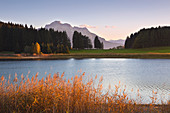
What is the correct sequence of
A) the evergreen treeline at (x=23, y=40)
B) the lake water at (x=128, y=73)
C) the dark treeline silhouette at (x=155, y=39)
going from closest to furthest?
the lake water at (x=128, y=73), the evergreen treeline at (x=23, y=40), the dark treeline silhouette at (x=155, y=39)

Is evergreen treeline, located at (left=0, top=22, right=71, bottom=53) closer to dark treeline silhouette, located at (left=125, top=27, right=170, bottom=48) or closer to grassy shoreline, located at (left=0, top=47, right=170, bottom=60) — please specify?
grassy shoreline, located at (left=0, top=47, right=170, bottom=60)

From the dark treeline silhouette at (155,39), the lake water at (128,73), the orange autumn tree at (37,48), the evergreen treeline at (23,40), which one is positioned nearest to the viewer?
the lake water at (128,73)

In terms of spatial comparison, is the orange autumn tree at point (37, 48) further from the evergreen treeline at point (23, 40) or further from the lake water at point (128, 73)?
the lake water at point (128, 73)

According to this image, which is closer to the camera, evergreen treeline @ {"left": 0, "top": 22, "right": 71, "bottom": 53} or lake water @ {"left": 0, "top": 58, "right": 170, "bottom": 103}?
lake water @ {"left": 0, "top": 58, "right": 170, "bottom": 103}

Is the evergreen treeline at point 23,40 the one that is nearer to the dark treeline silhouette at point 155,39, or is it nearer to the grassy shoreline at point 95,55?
the grassy shoreline at point 95,55

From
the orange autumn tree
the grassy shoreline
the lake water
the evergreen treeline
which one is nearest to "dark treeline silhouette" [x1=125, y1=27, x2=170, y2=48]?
the grassy shoreline

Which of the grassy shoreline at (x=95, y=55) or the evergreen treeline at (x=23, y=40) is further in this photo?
the evergreen treeline at (x=23, y=40)

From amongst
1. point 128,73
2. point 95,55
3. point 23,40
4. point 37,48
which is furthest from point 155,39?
point 128,73

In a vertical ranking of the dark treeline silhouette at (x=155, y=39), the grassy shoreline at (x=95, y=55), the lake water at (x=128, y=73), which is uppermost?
the dark treeline silhouette at (x=155, y=39)

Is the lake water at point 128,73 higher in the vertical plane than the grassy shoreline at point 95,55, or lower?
lower

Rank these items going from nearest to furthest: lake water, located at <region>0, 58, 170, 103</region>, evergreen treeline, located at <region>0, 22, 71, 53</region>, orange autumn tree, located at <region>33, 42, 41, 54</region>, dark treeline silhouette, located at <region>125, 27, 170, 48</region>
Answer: lake water, located at <region>0, 58, 170, 103</region>, orange autumn tree, located at <region>33, 42, 41, 54</region>, evergreen treeline, located at <region>0, 22, 71, 53</region>, dark treeline silhouette, located at <region>125, 27, 170, 48</region>

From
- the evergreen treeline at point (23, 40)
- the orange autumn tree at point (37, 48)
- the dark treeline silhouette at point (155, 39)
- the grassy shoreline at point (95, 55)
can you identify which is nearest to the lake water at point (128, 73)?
the grassy shoreline at point (95, 55)

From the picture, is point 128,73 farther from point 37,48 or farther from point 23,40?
point 23,40

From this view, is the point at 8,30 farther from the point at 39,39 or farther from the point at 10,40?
the point at 39,39
